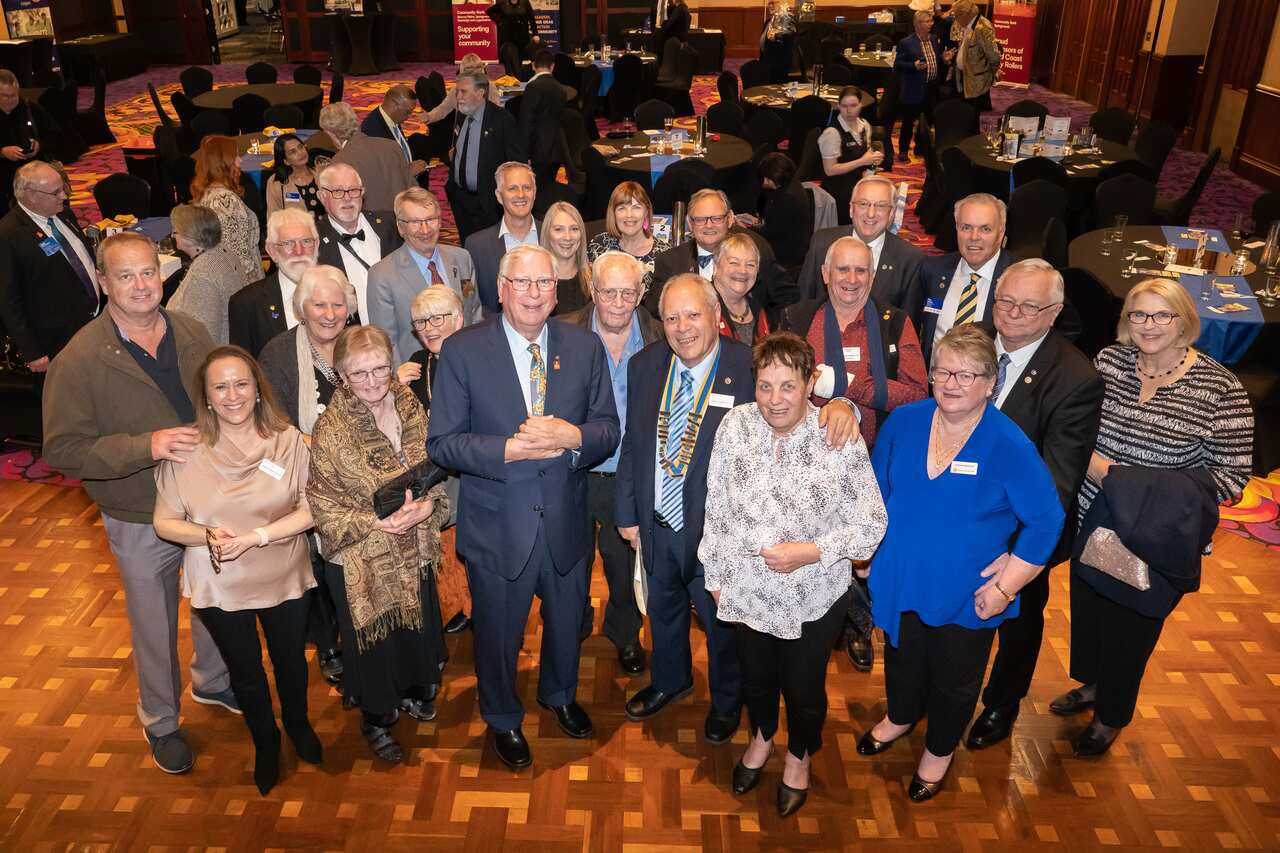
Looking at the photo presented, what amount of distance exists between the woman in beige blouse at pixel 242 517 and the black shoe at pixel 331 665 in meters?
0.72

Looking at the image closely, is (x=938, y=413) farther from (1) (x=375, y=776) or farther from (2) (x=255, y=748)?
(2) (x=255, y=748)

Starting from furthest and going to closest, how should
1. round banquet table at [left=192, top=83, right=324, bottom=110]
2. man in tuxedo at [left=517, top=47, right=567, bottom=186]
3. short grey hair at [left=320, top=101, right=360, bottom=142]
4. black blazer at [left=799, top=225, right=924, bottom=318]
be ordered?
round banquet table at [left=192, top=83, right=324, bottom=110] < man in tuxedo at [left=517, top=47, right=567, bottom=186] < short grey hair at [left=320, top=101, right=360, bottom=142] < black blazer at [left=799, top=225, right=924, bottom=318]

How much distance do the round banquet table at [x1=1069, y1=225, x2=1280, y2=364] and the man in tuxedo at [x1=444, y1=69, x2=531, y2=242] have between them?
406cm

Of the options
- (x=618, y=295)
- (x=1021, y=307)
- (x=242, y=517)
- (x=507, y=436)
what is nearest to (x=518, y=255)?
(x=618, y=295)

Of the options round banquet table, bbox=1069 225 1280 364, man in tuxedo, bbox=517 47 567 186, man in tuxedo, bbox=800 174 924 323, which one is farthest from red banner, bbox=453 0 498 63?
man in tuxedo, bbox=800 174 924 323

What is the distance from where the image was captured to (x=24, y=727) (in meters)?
3.89

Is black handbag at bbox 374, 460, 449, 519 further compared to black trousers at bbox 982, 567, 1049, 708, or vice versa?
black trousers at bbox 982, 567, 1049, 708

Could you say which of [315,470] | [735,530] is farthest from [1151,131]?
[315,470]

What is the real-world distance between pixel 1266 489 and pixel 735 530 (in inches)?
172

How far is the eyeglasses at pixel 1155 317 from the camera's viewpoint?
10.2 feet

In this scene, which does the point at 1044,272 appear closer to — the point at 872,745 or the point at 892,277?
the point at 892,277

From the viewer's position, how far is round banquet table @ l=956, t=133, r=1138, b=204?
27.0ft

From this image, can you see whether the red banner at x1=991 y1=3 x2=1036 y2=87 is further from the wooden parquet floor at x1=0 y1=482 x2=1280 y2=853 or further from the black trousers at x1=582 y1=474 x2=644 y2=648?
the black trousers at x1=582 y1=474 x2=644 y2=648

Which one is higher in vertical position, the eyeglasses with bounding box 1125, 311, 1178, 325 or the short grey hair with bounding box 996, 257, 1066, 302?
the short grey hair with bounding box 996, 257, 1066, 302
